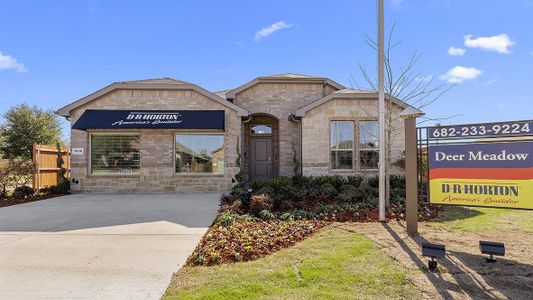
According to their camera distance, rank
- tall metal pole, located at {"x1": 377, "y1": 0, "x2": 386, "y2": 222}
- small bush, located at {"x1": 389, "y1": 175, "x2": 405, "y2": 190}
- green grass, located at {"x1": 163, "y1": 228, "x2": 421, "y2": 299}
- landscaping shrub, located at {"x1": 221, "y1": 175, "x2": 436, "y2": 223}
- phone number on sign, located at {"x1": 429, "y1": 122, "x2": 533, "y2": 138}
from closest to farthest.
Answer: green grass, located at {"x1": 163, "y1": 228, "x2": 421, "y2": 299} → phone number on sign, located at {"x1": 429, "y1": 122, "x2": 533, "y2": 138} → tall metal pole, located at {"x1": 377, "y1": 0, "x2": 386, "y2": 222} → landscaping shrub, located at {"x1": 221, "y1": 175, "x2": 436, "y2": 223} → small bush, located at {"x1": 389, "y1": 175, "x2": 405, "y2": 190}

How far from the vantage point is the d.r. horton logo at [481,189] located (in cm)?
509

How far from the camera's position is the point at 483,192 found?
530 cm

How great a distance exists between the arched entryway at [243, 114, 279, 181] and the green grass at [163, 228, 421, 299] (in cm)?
1056

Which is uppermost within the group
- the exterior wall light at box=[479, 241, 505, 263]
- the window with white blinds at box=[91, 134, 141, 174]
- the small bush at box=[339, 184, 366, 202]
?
the window with white blinds at box=[91, 134, 141, 174]

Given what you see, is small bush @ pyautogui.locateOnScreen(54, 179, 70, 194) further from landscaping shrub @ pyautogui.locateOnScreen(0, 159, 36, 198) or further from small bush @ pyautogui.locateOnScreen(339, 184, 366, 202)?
small bush @ pyautogui.locateOnScreen(339, 184, 366, 202)

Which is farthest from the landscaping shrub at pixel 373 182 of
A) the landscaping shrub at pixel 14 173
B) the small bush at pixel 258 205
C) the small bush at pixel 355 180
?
the landscaping shrub at pixel 14 173

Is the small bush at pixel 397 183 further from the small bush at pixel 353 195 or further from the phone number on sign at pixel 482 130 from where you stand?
the phone number on sign at pixel 482 130

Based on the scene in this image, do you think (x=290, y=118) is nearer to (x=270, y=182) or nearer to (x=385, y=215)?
(x=270, y=182)

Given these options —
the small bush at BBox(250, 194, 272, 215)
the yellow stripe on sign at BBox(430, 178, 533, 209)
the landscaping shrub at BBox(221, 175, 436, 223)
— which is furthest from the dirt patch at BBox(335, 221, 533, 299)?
the small bush at BBox(250, 194, 272, 215)

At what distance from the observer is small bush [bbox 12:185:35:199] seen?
11827mm

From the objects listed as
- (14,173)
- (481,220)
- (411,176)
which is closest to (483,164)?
(411,176)

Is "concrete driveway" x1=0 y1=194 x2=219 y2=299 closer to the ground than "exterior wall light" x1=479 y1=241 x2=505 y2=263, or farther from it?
closer to the ground

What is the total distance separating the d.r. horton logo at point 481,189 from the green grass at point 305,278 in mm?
1992

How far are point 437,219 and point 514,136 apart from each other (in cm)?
287
